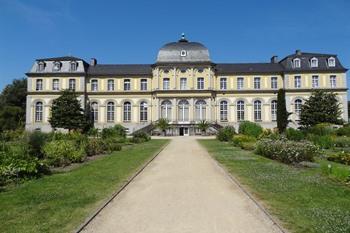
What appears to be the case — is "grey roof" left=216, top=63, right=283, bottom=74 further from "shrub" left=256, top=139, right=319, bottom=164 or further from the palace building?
"shrub" left=256, top=139, right=319, bottom=164

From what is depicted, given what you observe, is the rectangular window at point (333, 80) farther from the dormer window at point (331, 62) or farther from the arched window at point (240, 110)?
the arched window at point (240, 110)

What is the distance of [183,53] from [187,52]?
1.80ft

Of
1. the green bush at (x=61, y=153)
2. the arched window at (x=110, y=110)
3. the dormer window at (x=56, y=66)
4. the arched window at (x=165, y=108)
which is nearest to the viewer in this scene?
the green bush at (x=61, y=153)

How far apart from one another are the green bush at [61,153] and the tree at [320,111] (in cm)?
2899

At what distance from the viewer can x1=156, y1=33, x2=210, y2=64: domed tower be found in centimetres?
4666

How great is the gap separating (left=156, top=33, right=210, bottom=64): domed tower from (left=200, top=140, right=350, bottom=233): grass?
119ft

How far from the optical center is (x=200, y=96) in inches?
1816

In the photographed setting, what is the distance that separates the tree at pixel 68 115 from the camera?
131 ft

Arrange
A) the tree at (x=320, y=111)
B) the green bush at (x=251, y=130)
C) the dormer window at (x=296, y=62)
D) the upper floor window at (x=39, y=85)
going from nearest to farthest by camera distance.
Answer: the green bush at (x=251, y=130)
the tree at (x=320, y=111)
the dormer window at (x=296, y=62)
the upper floor window at (x=39, y=85)

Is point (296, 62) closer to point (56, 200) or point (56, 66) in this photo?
point (56, 66)

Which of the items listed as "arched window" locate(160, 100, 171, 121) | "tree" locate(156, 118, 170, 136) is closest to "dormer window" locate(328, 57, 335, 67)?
"arched window" locate(160, 100, 171, 121)

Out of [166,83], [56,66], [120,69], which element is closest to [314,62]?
[166,83]

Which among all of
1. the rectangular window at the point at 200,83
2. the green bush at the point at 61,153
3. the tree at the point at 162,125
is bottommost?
the green bush at the point at 61,153

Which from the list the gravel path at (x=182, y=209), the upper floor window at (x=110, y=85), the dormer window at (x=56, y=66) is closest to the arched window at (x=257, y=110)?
the upper floor window at (x=110, y=85)
